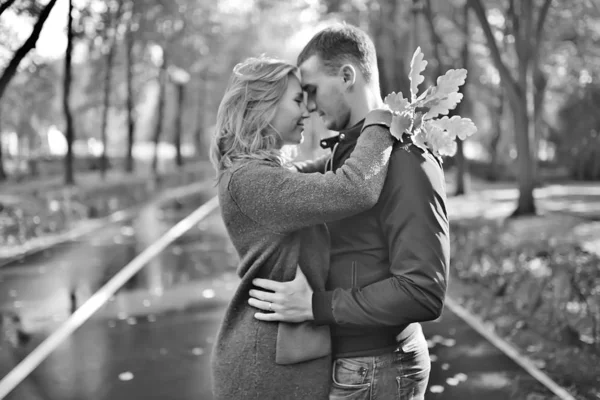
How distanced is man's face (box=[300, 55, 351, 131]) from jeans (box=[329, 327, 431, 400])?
0.91 meters

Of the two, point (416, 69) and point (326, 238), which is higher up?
point (416, 69)

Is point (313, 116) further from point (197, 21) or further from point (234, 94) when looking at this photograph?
point (197, 21)

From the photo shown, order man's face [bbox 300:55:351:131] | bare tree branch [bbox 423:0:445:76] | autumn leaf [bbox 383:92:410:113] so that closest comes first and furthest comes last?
autumn leaf [bbox 383:92:410:113], man's face [bbox 300:55:351:131], bare tree branch [bbox 423:0:445:76]

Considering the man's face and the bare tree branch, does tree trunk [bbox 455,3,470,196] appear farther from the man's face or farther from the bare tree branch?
Result: the man's face

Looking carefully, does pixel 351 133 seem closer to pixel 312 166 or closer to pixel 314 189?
pixel 314 189

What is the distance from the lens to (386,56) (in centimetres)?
2842

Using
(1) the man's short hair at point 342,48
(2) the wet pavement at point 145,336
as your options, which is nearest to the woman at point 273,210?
(1) the man's short hair at point 342,48

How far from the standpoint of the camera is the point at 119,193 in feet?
91.2

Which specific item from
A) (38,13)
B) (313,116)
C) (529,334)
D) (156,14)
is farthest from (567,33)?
(313,116)

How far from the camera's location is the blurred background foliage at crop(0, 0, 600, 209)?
1864 cm

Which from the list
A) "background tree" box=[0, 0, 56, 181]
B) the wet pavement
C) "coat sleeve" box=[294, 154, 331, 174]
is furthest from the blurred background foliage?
"coat sleeve" box=[294, 154, 331, 174]

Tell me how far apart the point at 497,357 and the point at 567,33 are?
21377 millimetres

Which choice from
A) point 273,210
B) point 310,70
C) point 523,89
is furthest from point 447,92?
point 523,89

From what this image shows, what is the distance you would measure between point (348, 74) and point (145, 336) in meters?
6.34
